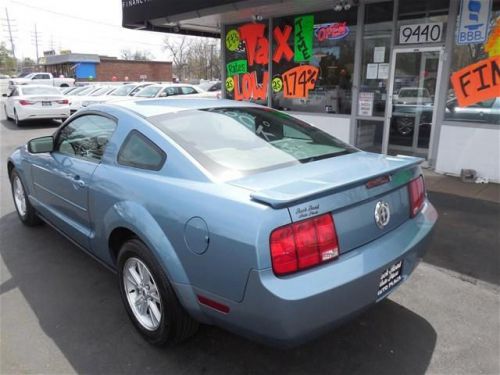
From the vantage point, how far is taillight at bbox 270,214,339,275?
204cm

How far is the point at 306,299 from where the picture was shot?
79.4 inches

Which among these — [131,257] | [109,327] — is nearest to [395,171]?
[131,257]

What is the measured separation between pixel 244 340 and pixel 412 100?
20.7ft

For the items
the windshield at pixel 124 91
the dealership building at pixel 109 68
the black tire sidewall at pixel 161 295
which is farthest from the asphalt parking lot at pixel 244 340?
the dealership building at pixel 109 68

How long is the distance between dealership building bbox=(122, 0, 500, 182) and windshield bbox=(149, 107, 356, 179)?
4.49 metres

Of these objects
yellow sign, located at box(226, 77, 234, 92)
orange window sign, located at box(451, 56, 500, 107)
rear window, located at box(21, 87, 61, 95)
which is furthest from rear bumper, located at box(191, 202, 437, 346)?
rear window, located at box(21, 87, 61, 95)

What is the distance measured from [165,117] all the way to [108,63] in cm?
5366

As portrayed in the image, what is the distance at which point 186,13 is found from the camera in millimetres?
9086

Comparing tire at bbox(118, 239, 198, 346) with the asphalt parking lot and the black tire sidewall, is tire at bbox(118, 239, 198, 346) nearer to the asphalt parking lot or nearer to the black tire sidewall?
the black tire sidewall

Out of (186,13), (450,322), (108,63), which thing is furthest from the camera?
(108,63)

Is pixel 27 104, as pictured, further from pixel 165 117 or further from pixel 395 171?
pixel 395 171

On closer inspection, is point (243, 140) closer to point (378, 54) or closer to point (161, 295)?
point (161, 295)

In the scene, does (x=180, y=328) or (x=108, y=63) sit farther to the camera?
(x=108, y=63)

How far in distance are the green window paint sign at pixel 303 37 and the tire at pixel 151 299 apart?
24.1ft
